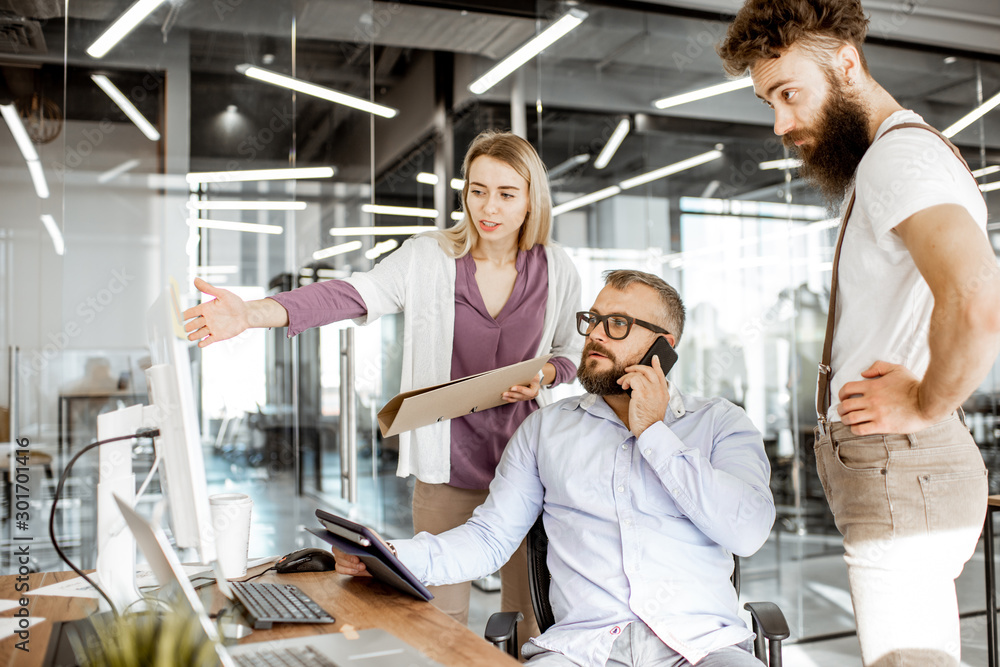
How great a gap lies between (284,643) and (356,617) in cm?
16

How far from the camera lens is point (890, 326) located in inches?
54.9

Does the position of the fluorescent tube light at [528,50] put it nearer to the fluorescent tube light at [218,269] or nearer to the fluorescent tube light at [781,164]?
the fluorescent tube light at [781,164]

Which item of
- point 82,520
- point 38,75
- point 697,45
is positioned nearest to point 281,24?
point 38,75

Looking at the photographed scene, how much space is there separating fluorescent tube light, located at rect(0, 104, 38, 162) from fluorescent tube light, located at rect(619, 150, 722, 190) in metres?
3.23

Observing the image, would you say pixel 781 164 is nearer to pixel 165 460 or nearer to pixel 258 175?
pixel 258 175

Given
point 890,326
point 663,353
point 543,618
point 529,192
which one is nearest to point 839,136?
point 890,326

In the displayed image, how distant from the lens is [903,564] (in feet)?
4.56

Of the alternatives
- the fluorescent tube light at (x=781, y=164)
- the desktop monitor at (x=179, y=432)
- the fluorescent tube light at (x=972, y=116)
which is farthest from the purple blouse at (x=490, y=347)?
the fluorescent tube light at (x=972, y=116)

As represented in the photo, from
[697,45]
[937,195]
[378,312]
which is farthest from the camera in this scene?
[697,45]

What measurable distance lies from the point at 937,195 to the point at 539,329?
1.20 m

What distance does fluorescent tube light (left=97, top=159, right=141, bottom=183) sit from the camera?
3.60 m

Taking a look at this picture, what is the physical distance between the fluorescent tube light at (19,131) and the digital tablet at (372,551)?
118 inches

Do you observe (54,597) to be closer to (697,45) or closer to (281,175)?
(281,175)

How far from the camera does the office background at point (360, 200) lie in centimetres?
354
